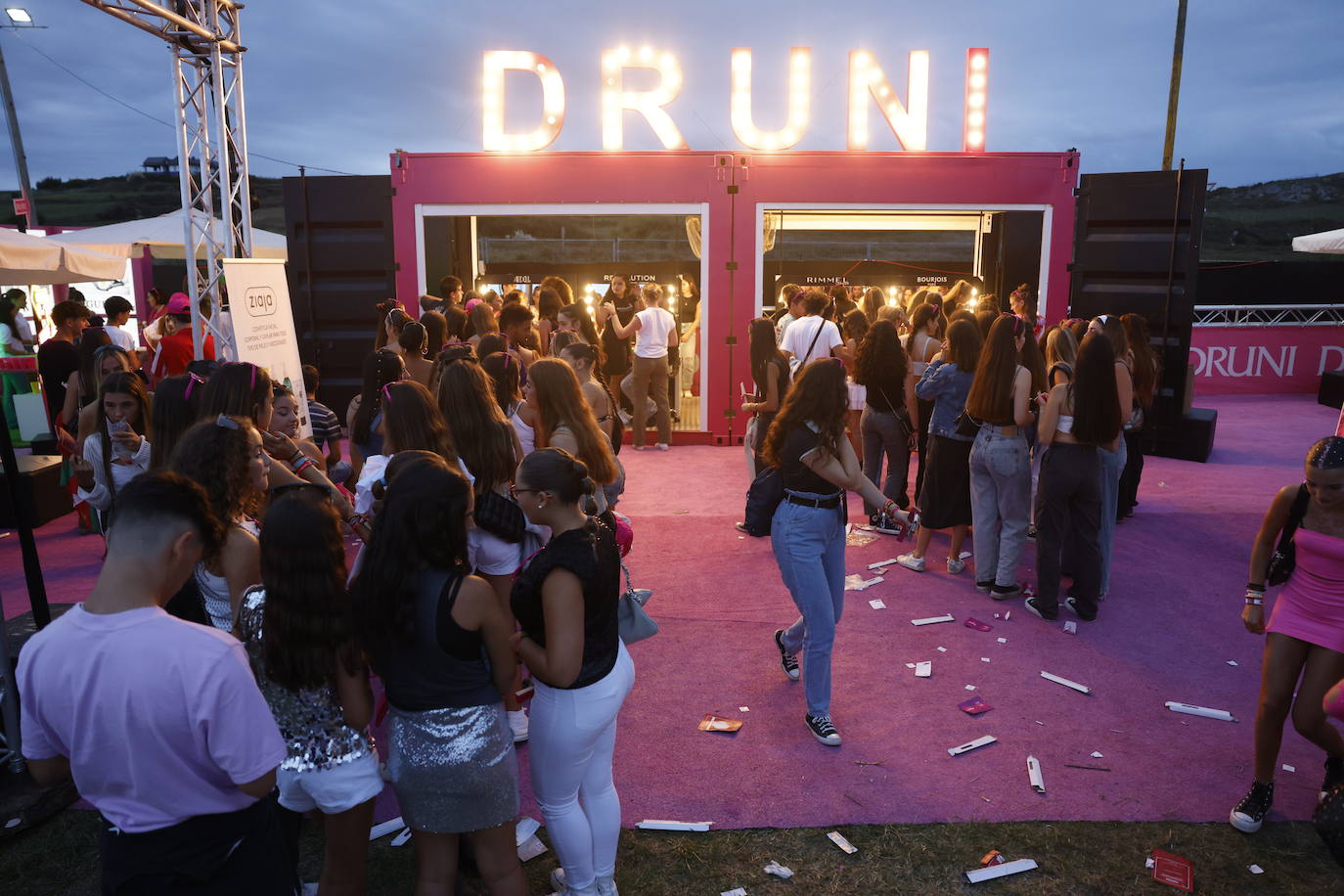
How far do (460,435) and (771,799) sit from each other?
2028 mm

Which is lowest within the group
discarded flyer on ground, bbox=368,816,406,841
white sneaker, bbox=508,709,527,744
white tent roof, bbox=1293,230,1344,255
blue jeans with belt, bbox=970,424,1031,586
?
discarded flyer on ground, bbox=368,816,406,841

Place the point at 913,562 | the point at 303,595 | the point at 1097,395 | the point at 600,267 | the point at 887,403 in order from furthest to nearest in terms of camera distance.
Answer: the point at 600,267 → the point at 887,403 → the point at 913,562 → the point at 1097,395 → the point at 303,595

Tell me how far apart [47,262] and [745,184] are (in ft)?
27.2

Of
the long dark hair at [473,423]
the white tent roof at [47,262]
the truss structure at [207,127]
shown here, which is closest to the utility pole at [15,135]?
the white tent roof at [47,262]

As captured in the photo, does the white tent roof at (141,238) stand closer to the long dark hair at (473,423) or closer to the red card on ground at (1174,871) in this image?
the long dark hair at (473,423)

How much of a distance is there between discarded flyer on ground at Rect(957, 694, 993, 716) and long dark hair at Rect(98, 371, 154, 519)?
13.7ft

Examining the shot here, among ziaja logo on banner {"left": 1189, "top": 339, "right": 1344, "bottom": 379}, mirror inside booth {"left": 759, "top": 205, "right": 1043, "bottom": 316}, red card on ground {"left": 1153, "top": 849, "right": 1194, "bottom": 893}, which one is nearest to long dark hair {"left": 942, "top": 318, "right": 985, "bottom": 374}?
mirror inside booth {"left": 759, "top": 205, "right": 1043, "bottom": 316}

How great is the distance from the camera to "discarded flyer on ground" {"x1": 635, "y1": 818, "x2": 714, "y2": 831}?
A: 343cm

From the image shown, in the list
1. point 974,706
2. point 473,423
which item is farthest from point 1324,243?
point 473,423

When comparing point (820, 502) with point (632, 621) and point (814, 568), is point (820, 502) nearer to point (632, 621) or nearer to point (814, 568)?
point (814, 568)

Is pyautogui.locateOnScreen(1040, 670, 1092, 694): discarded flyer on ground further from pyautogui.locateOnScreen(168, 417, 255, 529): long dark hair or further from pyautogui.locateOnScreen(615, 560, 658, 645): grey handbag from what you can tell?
pyautogui.locateOnScreen(168, 417, 255, 529): long dark hair

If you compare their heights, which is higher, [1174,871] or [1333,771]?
[1333,771]

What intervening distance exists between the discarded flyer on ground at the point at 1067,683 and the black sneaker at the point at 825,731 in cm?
136

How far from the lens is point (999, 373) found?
542 cm
